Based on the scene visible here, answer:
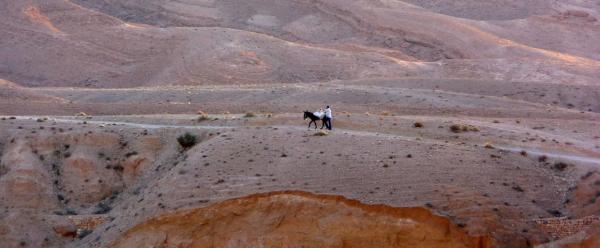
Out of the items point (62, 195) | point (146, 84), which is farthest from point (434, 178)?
point (146, 84)

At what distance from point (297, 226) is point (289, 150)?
428 centimetres

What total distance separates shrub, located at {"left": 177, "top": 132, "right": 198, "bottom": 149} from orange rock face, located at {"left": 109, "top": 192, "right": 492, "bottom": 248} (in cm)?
532

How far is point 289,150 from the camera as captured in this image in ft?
94.1

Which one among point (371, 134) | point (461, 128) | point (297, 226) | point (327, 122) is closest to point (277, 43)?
point (327, 122)

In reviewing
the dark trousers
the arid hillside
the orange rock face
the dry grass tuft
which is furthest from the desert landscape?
the dark trousers

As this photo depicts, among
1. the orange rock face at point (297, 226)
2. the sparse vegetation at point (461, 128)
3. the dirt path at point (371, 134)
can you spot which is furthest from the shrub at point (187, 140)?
the sparse vegetation at point (461, 128)

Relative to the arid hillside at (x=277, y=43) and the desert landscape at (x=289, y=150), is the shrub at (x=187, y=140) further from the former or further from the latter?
the arid hillside at (x=277, y=43)

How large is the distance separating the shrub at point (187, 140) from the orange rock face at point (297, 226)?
532 cm

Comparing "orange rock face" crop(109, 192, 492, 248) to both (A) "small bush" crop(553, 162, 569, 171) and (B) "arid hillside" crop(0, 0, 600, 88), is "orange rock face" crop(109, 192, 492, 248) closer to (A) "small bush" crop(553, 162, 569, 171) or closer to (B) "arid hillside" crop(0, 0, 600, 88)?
(A) "small bush" crop(553, 162, 569, 171)

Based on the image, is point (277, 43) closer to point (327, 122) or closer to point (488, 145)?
point (327, 122)

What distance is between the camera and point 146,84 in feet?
193

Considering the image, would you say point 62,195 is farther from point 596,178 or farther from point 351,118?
point 596,178

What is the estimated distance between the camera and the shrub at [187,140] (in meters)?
31.2

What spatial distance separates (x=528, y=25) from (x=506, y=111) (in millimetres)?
35192
